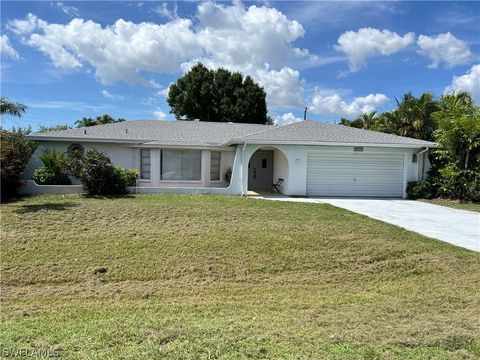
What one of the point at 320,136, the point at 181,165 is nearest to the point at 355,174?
the point at 320,136

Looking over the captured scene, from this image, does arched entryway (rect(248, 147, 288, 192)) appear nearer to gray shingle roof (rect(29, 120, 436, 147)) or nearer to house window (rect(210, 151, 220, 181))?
gray shingle roof (rect(29, 120, 436, 147))

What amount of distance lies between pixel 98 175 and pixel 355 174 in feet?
39.4

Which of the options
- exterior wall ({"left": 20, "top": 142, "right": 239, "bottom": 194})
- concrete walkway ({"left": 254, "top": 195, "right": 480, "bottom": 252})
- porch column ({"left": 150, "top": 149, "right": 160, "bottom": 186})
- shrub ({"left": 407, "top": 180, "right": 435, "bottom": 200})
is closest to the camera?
concrete walkway ({"left": 254, "top": 195, "right": 480, "bottom": 252})

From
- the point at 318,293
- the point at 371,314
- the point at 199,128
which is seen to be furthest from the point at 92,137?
the point at 371,314

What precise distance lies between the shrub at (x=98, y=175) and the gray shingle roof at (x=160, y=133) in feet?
9.50

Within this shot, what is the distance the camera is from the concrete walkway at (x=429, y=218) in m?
10.3

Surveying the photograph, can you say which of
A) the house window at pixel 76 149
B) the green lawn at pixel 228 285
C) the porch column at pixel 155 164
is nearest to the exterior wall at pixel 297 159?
the porch column at pixel 155 164

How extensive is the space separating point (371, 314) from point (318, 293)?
1.44 m

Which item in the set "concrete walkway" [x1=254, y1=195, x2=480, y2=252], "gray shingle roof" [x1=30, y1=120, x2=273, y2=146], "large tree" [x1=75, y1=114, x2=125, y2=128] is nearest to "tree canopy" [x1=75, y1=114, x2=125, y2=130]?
"large tree" [x1=75, y1=114, x2=125, y2=128]

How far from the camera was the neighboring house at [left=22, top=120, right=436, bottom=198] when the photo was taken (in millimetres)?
18719

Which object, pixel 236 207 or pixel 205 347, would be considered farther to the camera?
pixel 236 207

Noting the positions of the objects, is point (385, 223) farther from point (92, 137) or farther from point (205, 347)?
point (92, 137)

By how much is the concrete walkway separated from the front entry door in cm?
754

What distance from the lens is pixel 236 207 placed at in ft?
44.8
